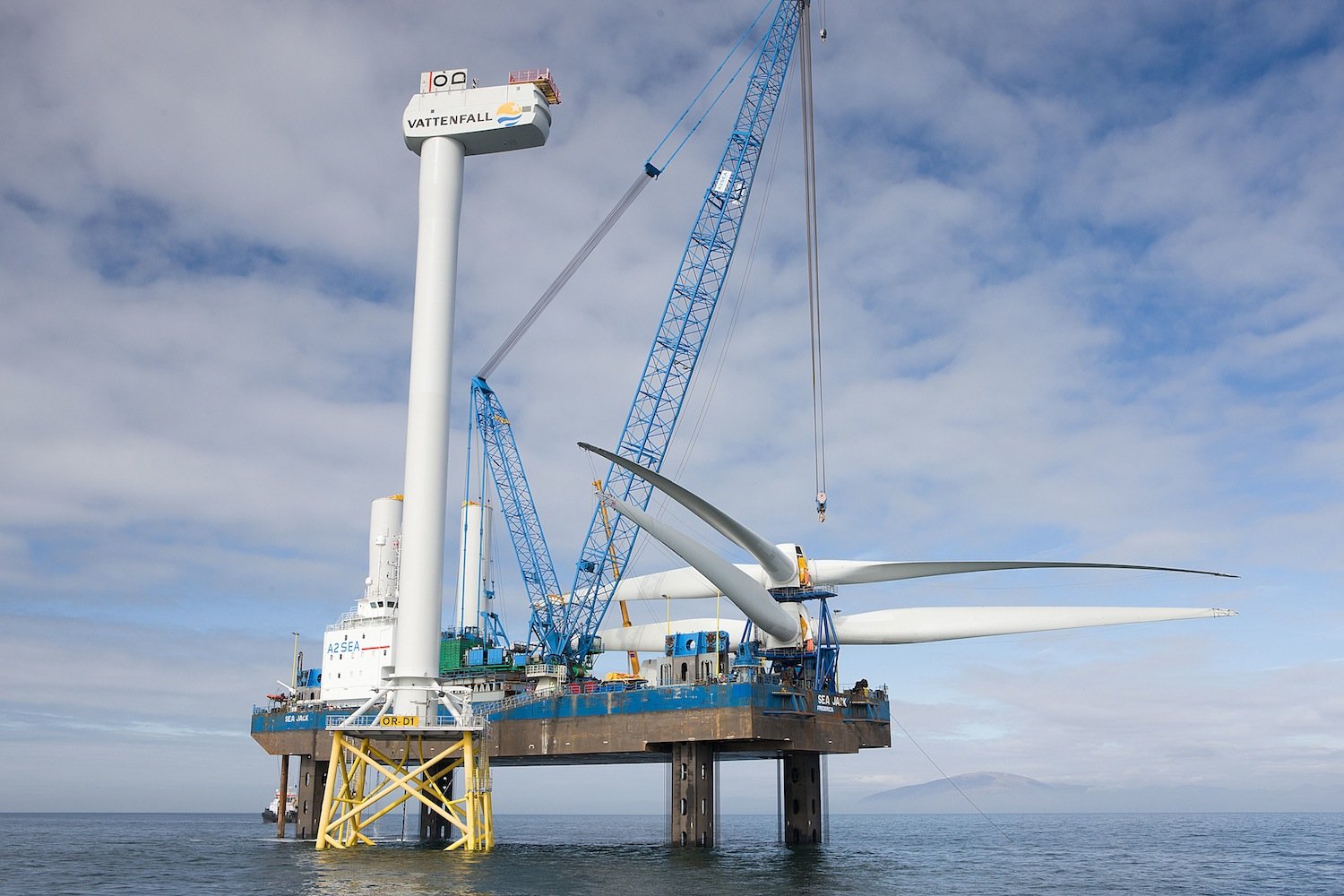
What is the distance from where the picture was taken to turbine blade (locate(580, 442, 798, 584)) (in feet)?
138

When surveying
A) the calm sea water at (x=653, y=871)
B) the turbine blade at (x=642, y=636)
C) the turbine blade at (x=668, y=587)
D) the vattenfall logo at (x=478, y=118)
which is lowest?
the calm sea water at (x=653, y=871)

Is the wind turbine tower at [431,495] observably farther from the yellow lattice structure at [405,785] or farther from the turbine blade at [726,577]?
the turbine blade at [726,577]

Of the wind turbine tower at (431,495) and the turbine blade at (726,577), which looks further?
the wind turbine tower at (431,495)

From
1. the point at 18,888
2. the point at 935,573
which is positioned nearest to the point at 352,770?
the point at 18,888

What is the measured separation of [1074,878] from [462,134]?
149ft

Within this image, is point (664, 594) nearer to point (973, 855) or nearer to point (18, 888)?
point (973, 855)

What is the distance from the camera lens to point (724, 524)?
158ft

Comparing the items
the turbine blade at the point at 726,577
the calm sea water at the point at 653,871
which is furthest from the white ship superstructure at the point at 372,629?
the turbine blade at the point at 726,577

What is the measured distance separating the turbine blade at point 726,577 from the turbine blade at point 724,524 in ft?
4.22

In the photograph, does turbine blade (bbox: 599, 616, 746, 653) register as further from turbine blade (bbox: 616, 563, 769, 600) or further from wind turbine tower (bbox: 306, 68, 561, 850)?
wind turbine tower (bbox: 306, 68, 561, 850)

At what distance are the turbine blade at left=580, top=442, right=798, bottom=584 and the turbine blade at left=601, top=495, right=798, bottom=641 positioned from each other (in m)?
1.29

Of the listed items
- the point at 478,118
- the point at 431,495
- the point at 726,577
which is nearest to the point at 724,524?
the point at 726,577

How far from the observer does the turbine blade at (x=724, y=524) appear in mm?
41938

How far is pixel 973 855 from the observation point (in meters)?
66.2
